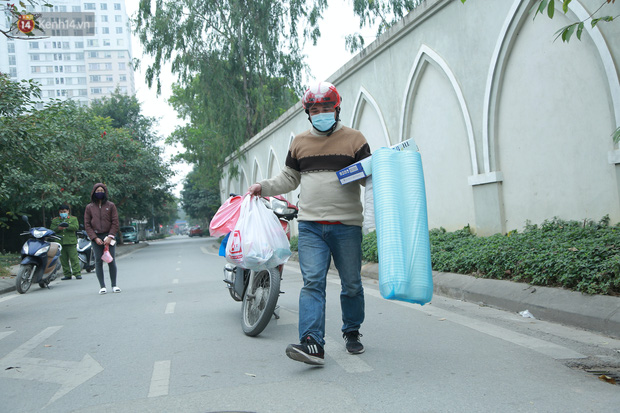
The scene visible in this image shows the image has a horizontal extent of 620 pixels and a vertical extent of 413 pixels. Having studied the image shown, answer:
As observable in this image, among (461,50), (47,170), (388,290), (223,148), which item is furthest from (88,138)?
(388,290)

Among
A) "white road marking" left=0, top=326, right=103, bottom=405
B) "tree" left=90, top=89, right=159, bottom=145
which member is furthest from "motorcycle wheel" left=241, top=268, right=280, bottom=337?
"tree" left=90, top=89, right=159, bottom=145

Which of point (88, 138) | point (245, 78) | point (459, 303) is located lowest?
point (459, 303)

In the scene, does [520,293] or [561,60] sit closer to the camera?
[520,293]

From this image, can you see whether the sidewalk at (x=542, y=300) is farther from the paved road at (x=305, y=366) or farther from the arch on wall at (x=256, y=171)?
the arch on wall at (x=256, y=171)

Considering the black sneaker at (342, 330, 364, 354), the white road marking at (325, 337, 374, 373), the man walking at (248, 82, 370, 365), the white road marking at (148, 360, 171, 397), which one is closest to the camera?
the white road marking at (148, 360, 171, 397)

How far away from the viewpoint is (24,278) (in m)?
11.0

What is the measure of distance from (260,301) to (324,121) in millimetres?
2036

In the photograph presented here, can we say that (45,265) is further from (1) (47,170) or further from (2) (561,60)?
(2) (561,60)

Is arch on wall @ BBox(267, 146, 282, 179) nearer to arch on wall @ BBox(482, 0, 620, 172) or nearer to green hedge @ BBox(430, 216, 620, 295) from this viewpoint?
arch on wall @ BBox(482, 0, 620, 172)

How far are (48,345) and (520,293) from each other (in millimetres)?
4767

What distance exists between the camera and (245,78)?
2733cm

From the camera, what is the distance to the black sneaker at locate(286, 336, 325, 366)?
152 inches

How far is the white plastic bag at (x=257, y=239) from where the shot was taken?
15.9ft

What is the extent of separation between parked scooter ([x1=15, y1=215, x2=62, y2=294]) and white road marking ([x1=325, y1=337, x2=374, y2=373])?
316 inches
